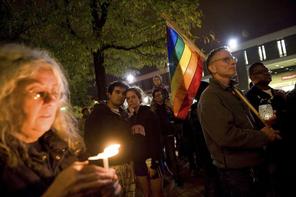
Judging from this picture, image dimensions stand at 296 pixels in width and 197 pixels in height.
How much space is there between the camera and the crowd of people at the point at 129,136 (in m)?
1.44

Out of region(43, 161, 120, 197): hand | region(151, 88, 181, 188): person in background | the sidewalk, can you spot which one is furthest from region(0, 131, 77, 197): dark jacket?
region(151, 88, 181, 188): person in background

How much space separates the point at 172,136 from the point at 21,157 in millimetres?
7273

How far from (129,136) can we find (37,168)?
3.75 m

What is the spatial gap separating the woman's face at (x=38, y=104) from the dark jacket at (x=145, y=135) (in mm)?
3671

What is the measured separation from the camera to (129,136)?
523 centimetres

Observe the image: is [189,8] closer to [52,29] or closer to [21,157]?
[52,29]

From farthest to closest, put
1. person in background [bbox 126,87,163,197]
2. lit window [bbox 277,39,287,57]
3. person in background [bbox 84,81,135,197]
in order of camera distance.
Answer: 1. lit window [bbox 277,39,287,57]
2. person in background [bbox 126,87,163,197]
3. person in background [bbox 84,81,135,197]

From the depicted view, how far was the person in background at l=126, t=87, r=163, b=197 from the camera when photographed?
5.29m

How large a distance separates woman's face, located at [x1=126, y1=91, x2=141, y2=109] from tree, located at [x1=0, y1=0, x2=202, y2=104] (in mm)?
6216

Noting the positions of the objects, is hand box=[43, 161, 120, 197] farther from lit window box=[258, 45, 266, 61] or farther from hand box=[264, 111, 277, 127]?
lit window box=[258, 45, 266, 61]

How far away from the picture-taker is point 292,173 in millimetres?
3578

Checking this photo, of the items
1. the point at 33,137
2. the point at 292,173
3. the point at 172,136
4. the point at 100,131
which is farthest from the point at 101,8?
the point at 33,137

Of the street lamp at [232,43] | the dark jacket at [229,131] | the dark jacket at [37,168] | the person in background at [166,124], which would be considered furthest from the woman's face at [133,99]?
the street lamp at [232,43]

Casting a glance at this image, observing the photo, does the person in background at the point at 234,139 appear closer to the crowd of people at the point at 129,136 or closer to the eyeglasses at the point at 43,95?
the crowd of people at the point at 129,136
